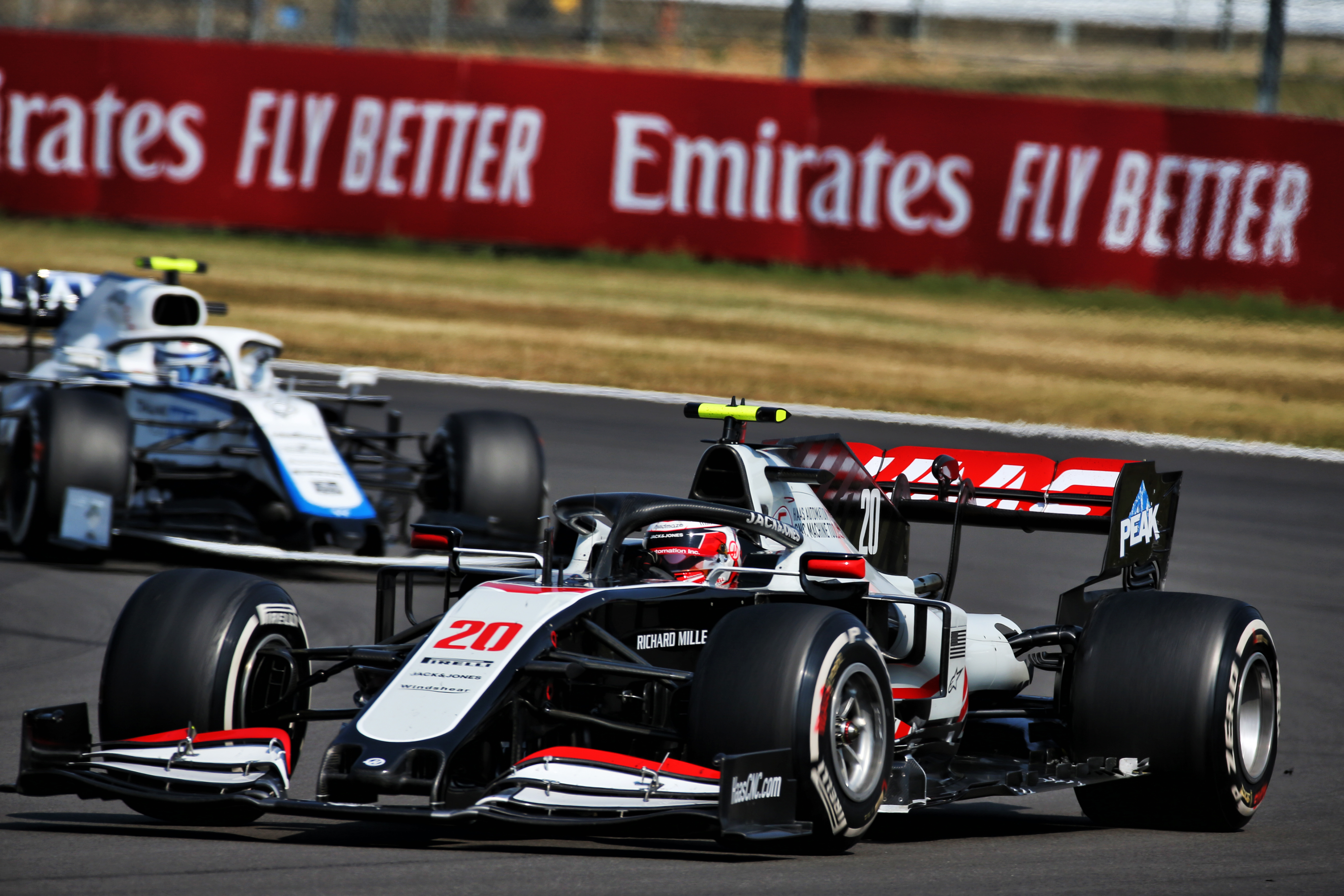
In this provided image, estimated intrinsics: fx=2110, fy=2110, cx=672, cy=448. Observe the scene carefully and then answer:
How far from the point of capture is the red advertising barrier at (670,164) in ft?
67.4

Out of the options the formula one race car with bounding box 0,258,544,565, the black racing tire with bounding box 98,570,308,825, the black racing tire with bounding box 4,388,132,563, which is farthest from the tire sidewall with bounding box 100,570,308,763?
the black racing tire with bounding box 4,388,132,563

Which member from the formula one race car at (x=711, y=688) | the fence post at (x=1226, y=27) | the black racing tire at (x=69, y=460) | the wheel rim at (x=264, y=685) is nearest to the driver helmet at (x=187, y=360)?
the black racing tire at (x=69, y=460)

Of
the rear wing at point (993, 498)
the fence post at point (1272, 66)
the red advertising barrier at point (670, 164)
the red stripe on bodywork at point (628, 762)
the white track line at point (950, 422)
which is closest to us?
the red stripe on bodywork at point (628, 762)

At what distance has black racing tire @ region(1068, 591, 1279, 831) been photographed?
7008 millimetres

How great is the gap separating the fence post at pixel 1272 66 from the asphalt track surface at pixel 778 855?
739 cm


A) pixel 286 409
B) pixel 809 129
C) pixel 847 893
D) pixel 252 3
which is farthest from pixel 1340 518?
pixel 252 3

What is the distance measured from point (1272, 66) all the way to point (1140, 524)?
568 inches

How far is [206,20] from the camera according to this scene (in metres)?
25.3

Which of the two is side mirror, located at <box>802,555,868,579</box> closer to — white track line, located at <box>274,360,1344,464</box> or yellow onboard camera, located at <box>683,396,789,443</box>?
yellow onboard camera, located at <box>683,396,789,443</box>

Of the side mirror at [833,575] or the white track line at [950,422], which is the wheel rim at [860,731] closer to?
the side mirror at [833,575]

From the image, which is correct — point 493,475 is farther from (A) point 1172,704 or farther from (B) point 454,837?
(B) point 454,837

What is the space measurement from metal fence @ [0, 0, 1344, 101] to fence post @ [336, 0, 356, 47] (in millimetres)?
16

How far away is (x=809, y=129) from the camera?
21656 millimetres

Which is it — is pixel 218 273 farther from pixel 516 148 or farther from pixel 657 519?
pixel 657 519
